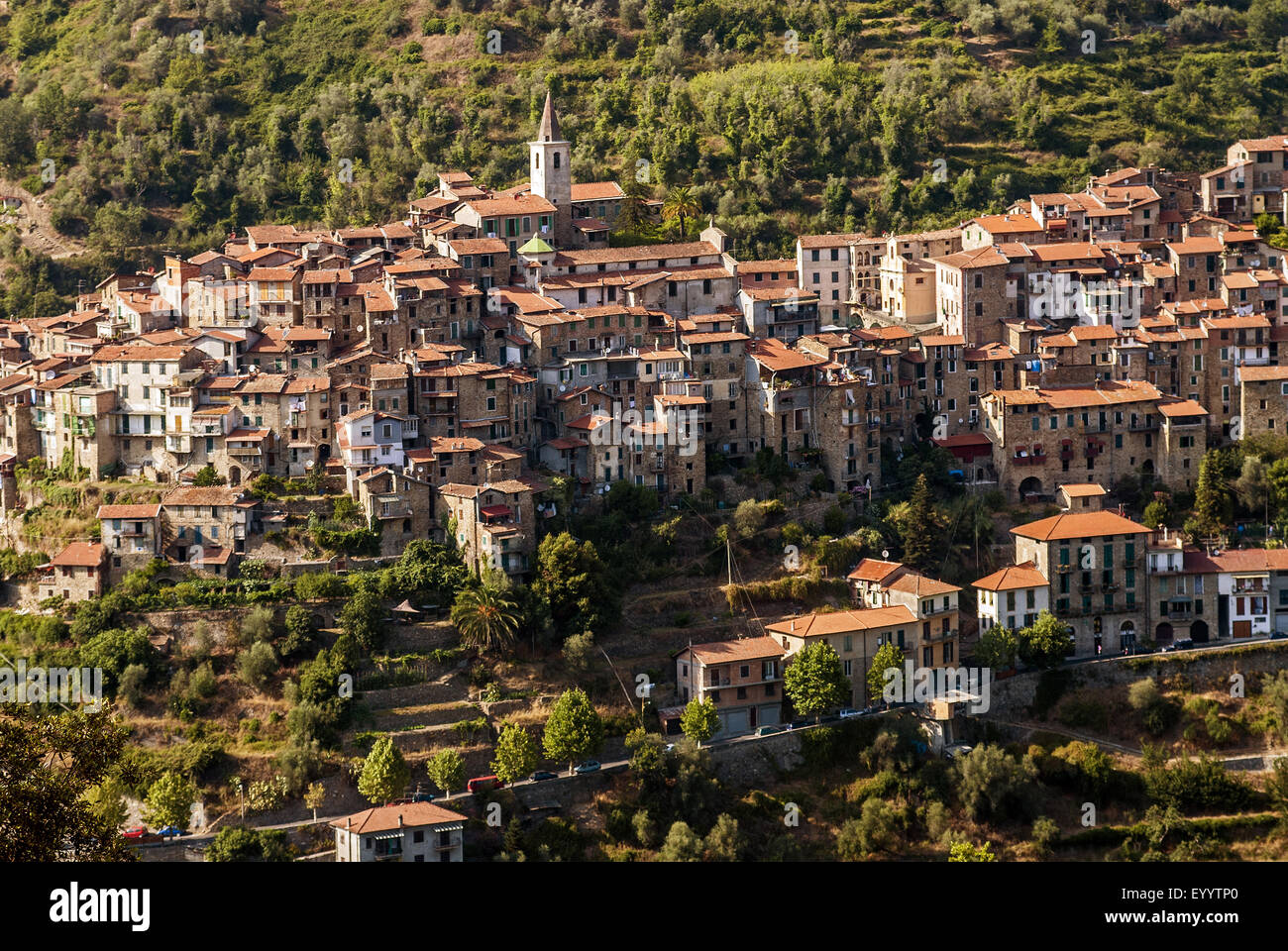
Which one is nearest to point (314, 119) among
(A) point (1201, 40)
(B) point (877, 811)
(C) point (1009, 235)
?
(C) point (1009, 235)

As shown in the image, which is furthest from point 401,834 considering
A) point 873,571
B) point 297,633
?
point 873,571

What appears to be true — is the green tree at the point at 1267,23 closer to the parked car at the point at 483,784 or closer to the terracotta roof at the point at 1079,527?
the terracotta roof at the point at 1079,527

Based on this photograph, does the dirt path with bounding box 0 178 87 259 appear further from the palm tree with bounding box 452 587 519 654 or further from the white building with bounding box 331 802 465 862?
the white building with bounding box 331 802 465 862

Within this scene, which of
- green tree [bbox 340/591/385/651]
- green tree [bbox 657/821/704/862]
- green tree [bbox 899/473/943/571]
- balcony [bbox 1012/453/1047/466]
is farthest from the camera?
balcony [bbox 1012/453/1047/466]

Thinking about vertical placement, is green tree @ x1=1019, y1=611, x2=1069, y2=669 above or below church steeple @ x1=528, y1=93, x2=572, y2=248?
below

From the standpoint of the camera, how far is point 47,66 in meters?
88.0

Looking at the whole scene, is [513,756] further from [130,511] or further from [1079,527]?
[1079,527]

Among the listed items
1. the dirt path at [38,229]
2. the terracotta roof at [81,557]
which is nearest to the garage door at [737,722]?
the terracotta roof at [81,557]

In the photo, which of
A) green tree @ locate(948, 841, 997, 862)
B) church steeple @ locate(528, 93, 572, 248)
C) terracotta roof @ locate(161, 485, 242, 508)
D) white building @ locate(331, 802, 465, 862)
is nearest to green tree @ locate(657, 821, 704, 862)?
white building @ locate(331, 802, 465, 862)

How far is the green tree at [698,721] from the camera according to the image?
44250 mm

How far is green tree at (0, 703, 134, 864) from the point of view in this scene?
14.3 meters

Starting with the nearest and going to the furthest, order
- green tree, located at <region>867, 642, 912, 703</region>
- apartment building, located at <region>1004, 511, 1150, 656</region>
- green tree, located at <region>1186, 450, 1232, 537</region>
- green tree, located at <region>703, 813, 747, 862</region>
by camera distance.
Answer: green tree, located at <region>703, 813, 747, 862</region> → green tree, located at <region>867, 642, 912, 703</region> → apartment building, located at <region>1004, 511, 1150, 656</region> → green tree, located at <region>1186, 450, 1232, 537</region>

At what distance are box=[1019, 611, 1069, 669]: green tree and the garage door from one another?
7770 mm
